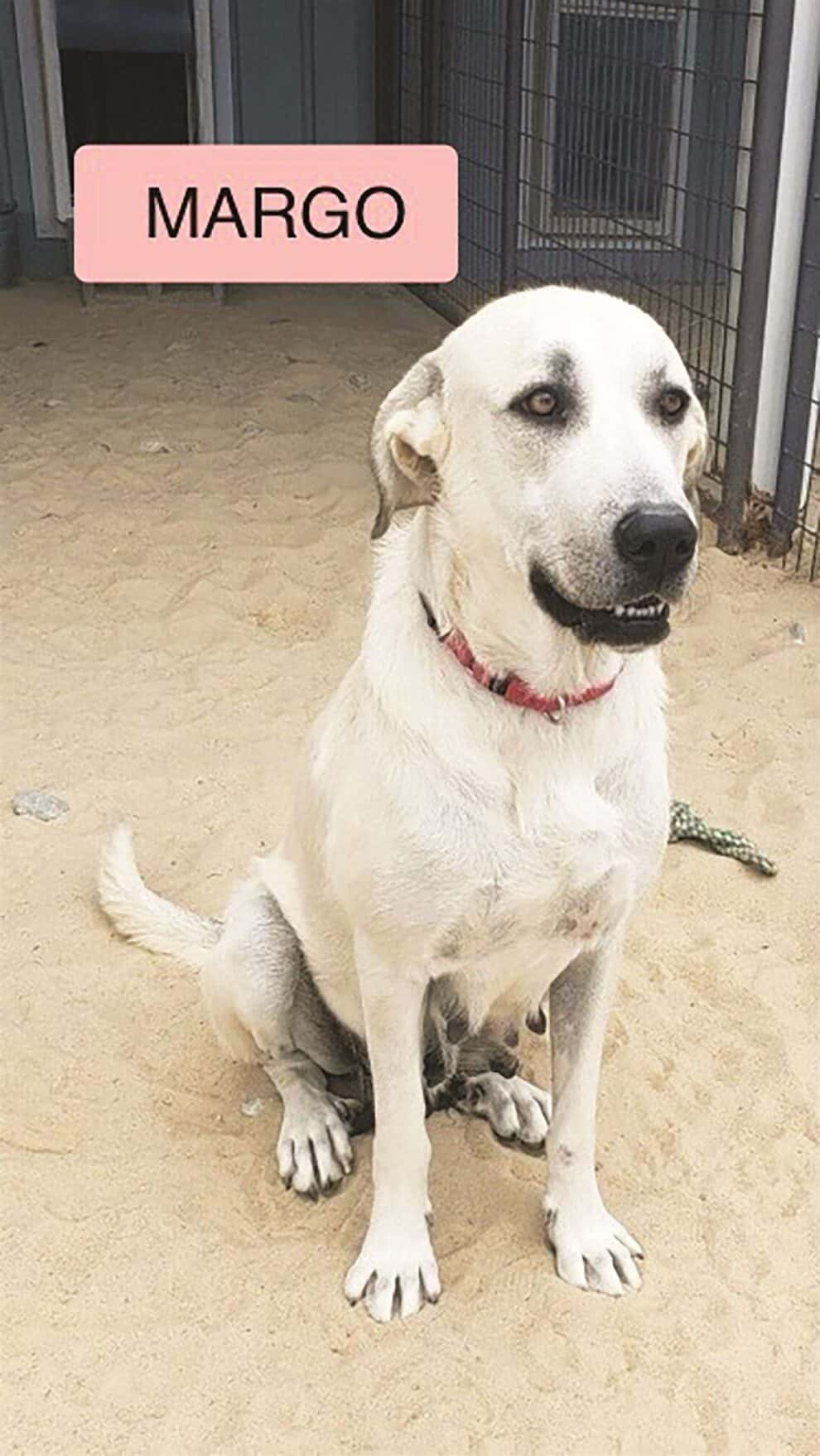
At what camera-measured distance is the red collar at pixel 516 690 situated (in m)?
1.84

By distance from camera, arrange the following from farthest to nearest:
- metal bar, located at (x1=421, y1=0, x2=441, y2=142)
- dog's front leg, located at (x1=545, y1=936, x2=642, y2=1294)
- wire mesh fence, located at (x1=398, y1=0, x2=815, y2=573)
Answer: metal bar, located at (x1=421, y1=0, x2=441, y2=142) < wire mesh fence, located at (x1=398, y1=0, x2=815, y2=573) < dog's front leg, located at (x1=545, y1=936, x2=642, y2=1294)

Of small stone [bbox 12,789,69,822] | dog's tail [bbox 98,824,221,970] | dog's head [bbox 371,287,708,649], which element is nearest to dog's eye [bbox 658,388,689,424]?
dog's head [bbox 371,287,708,649]

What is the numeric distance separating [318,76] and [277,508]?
Answer: 12.5ft

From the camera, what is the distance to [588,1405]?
1.97 metres

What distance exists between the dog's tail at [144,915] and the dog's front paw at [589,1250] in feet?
2.91

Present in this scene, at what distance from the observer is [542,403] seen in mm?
1684

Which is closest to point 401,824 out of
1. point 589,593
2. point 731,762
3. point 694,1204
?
point 589,593

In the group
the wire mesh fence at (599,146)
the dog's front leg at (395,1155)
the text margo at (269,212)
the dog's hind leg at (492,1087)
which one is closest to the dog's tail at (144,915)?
the dog's hind leg at (492,1087)

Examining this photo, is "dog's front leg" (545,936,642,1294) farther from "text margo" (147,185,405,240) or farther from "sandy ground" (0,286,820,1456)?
"text margo" (147,185,405,240)

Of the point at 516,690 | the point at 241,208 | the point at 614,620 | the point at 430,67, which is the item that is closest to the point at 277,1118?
the point at 516,690

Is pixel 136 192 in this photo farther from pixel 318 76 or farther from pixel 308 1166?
pixel 318 76

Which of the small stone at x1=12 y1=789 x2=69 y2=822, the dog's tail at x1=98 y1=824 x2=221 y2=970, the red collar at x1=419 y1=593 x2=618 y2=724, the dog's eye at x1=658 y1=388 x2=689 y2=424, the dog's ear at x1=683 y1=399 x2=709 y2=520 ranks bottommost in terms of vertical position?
the small stone at x1=12 y1=789 x2=69 y2=822

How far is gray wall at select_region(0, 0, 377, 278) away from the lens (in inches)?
296

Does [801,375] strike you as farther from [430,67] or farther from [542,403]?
[430,67]
